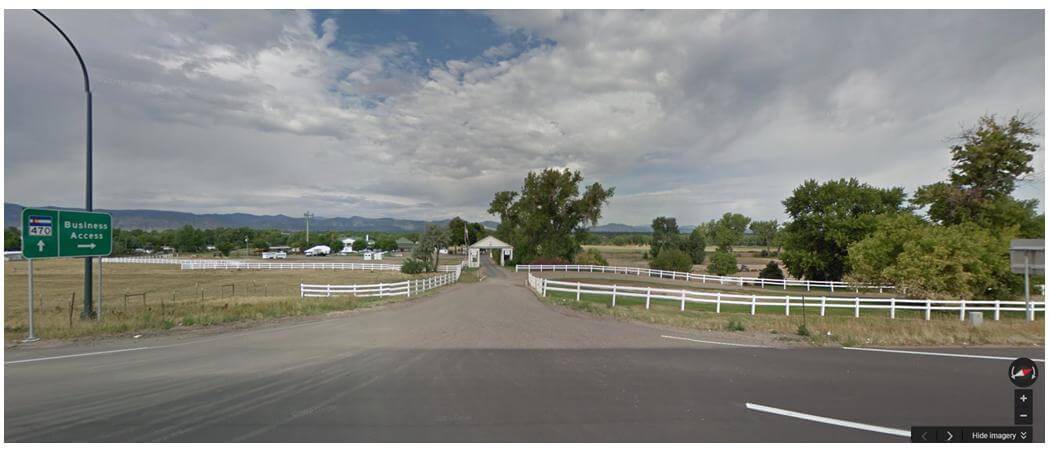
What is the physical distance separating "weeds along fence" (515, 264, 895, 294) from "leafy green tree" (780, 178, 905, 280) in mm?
3192

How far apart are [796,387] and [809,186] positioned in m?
41.7

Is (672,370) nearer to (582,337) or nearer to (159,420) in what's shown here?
(582,337)

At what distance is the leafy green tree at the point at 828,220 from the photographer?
38000 mm

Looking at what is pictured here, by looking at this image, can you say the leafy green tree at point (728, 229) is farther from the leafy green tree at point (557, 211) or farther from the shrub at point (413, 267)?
the shrub at point (413, 267)

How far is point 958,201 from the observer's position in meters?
25.1

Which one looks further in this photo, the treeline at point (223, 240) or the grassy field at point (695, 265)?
the treeline at point (223, 240)

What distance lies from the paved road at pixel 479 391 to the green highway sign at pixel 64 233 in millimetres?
3399

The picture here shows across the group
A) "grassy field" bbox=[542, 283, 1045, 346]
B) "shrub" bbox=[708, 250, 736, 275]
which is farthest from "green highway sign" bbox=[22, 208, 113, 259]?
"shrub" bbox=[708, 250, 736, 275]

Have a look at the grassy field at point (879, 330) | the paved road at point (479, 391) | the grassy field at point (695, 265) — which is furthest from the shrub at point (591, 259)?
the paved road at point (479, 391)

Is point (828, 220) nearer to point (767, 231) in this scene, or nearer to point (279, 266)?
point (279, 266)

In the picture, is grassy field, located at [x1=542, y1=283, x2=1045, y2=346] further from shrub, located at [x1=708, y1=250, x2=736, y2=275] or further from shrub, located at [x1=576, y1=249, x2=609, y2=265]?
shrub, located at [x1=708, y1=250, x2=736, y2=275]

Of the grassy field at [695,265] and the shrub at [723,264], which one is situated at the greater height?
the shrub at [723,264]

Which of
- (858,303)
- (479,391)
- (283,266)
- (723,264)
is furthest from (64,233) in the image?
(723,264)

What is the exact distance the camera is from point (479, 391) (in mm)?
6418
